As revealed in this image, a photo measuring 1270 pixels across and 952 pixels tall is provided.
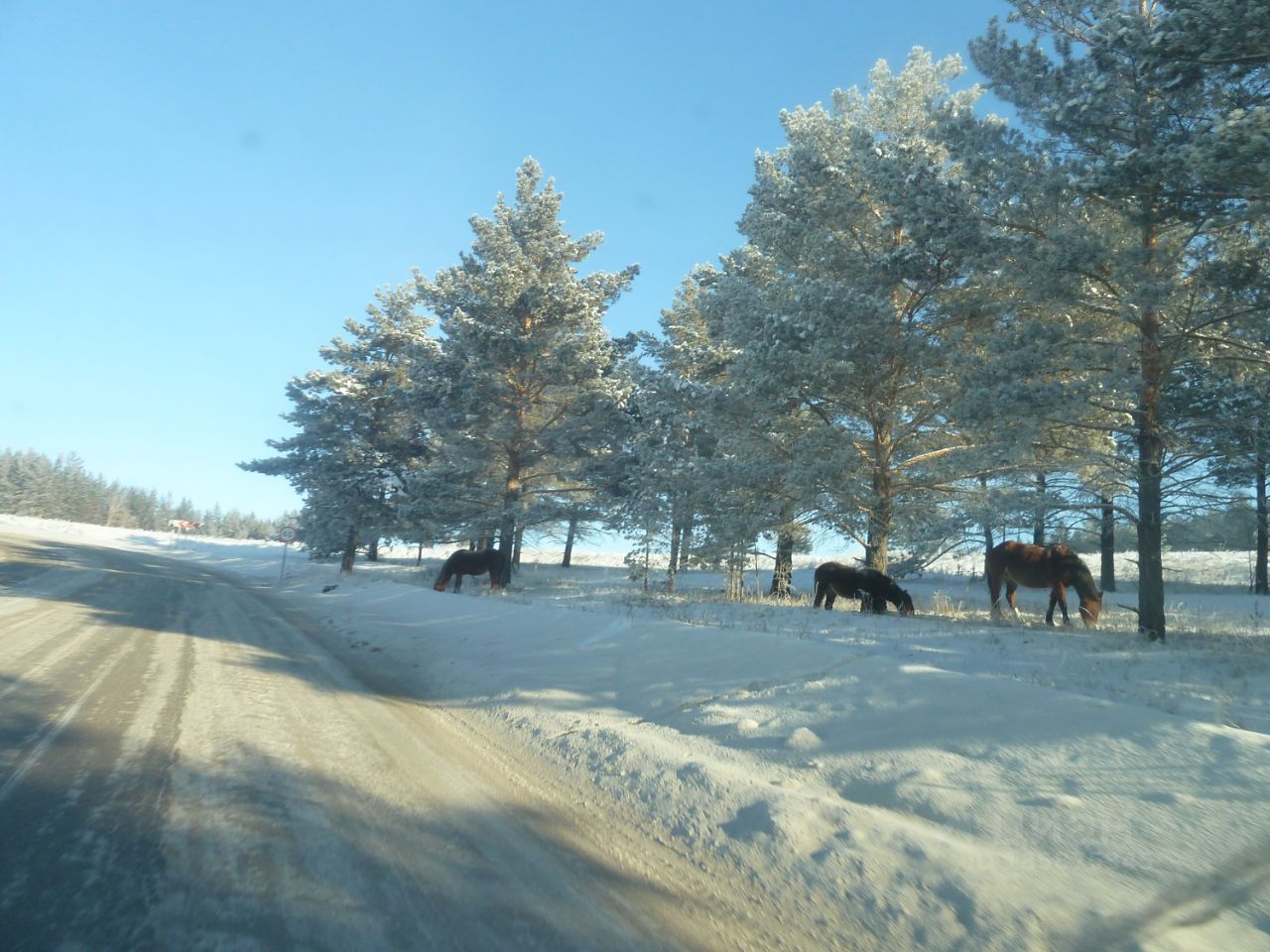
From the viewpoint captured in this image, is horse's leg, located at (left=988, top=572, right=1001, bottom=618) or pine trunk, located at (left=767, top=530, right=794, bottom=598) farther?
pine trunk, located at (left=767, top=530, right=794, bottom=598)

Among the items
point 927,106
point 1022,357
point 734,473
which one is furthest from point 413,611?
point 927,106

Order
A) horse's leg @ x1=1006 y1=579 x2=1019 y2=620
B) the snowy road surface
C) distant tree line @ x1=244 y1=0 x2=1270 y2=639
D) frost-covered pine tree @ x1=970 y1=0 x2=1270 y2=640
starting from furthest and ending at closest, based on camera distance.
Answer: horse's leg @ x1=1006 y1=579 x2=1019 y2=620 → distant tree line @ x1=244 y1=0 x2=1270 y2=639 → frost-covered pine tree @ x1=970 y1=0 x2=1270 y2=640 → the snowy road surface

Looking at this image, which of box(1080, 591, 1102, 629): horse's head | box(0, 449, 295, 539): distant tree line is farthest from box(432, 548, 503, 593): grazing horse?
box(0, 449, 295, 539): distant tree line

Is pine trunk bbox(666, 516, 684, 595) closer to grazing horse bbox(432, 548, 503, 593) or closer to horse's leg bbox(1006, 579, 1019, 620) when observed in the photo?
grazing horse bbox(432, 548, 503, 593)

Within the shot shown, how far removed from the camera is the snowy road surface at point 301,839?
131 inches

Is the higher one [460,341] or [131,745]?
[460,341]

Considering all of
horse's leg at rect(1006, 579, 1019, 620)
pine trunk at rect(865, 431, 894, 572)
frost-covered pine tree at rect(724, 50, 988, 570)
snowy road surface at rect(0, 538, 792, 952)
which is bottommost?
snowy road surface at rect(0, 538, 792, 952)

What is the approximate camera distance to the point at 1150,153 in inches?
357

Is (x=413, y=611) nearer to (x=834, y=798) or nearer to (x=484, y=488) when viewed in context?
(x=484, y=488)

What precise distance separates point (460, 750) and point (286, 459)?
3258 cm

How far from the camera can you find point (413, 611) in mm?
16344

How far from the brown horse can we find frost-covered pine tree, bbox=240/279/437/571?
71.5ft

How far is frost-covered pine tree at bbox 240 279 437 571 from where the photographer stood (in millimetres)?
30703

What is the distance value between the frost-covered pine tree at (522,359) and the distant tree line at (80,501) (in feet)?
192
